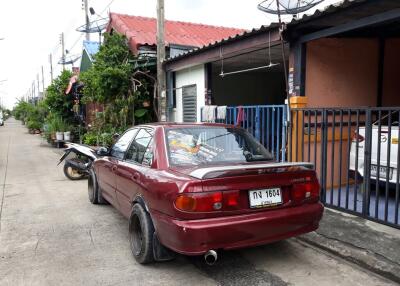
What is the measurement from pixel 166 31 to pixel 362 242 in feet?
40.6

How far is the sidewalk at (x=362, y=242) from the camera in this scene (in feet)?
12.4

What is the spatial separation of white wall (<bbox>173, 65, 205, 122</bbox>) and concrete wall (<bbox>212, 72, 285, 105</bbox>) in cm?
194

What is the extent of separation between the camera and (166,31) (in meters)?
14.8

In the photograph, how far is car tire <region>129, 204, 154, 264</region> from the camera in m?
3.75

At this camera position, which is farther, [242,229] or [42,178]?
[42,178]

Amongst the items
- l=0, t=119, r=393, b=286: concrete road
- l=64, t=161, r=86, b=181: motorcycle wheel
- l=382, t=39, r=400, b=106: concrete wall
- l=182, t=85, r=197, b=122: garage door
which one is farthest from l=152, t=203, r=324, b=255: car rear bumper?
l=182, t=85, r=197, b=122: garage door

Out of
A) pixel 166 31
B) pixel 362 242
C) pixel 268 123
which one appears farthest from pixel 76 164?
pixel 166 31

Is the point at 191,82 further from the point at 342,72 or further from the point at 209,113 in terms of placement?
the point at 342,72

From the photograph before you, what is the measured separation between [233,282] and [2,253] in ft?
9.12

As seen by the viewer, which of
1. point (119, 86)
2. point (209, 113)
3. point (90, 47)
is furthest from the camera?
point (90, 47)

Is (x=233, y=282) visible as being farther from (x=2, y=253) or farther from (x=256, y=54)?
(x=256, y=54)

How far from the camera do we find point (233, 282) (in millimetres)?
3527

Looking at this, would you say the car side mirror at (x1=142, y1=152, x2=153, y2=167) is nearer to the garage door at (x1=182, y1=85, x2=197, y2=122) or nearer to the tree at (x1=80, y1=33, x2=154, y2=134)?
the garage door at (x1=182, y1=85, x2=197, y2=122)

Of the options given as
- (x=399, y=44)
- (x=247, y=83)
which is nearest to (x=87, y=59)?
(x=247, y=83)
